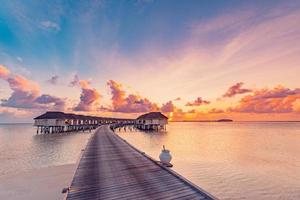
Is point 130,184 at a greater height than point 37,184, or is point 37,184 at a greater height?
point 130,184

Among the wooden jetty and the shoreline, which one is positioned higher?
the wooden jetty

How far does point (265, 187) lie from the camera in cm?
1252

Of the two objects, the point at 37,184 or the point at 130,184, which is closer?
the point at 130,184

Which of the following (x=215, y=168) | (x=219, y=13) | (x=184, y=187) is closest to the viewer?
(x=184, y=187)

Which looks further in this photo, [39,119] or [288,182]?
[39,119]

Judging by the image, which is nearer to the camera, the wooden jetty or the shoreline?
the wooden jetty

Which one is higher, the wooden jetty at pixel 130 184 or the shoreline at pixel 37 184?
the wooden jetty at pixel 130 184

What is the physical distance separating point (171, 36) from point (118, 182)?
20.8m

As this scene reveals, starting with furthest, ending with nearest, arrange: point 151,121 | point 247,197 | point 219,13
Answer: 1. point 151,121
2. point 219,13
3. point 247,197

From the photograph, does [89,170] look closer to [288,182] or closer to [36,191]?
[36,191]

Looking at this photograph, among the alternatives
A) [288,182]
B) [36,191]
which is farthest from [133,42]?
[288,182]

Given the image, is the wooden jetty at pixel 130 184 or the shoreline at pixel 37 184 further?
the shoreline at pixel 37 184

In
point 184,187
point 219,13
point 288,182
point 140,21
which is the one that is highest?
point 140,21

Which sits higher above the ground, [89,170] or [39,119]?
[39,119]
